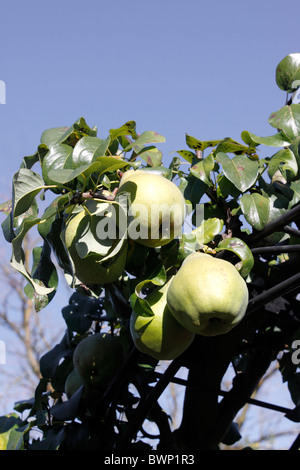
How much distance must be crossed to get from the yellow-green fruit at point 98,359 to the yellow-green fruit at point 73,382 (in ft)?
0.24

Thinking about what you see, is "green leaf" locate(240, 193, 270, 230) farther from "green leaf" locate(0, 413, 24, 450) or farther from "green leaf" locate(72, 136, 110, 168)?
"green leaf" locate(0, 413, 24, 450)

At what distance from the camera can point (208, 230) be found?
3.01 feet

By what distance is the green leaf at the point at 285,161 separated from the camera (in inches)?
37.4

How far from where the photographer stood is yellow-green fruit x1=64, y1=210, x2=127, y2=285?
2.74 ft

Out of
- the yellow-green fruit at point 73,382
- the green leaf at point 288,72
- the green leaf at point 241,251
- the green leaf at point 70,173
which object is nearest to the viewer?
the green leaf at point 70,173

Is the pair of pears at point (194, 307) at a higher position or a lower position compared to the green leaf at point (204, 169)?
lower

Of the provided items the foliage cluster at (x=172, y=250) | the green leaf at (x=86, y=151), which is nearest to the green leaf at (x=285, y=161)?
the foliage cluster at (x=172, y=250)

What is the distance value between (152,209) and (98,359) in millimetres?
592

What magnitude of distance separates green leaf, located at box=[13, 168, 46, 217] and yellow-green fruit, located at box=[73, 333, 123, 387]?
54 cm

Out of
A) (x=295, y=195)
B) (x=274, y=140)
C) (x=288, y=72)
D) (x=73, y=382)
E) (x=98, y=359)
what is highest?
(x=288, y=72)

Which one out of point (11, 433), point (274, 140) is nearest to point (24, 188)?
point (274, 140)

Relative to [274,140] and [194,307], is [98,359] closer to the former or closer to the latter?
[194,307]

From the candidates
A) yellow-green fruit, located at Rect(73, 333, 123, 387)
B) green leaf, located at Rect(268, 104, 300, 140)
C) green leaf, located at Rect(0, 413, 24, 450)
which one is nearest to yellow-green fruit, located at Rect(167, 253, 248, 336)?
green leaf, located at Rect(268, 104, 300, 140)

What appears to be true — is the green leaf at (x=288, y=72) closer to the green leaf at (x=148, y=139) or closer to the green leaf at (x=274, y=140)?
the green leaf at (x=274, y=140)
